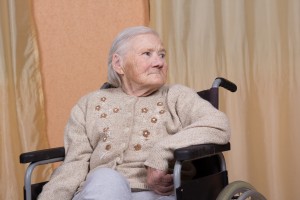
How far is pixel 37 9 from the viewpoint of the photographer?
2.60m

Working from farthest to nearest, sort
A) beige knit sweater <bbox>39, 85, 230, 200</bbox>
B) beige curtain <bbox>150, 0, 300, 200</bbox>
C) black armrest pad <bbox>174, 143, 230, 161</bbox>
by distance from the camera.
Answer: beige curtain <bbox>150, 0, 300, 200</bbox> → beige knit sweater <bbox>39, 85, 230, 200</bbox> → black armrest pad <bbox>174, 143, 230, 161</bbox>

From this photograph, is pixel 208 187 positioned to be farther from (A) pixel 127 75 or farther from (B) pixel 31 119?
(B) pixel 31 119

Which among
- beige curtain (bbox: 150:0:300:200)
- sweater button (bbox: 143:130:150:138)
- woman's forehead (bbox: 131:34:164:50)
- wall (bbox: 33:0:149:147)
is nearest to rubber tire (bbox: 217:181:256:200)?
sweater button (bbox: 143:130:150:138)

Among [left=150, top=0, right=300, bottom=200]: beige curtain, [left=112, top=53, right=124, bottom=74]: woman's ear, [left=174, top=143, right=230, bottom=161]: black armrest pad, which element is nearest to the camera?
[left=174, top=143, right=230, bottom=161]: black armrest pad

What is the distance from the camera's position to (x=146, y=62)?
1706mm

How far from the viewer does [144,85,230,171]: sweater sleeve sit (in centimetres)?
141

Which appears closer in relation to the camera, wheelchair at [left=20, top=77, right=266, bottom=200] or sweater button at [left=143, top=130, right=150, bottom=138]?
wheelchair at [left=20, top=77, right=266, bottom=200]

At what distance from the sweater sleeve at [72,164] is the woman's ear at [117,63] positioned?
0.16m

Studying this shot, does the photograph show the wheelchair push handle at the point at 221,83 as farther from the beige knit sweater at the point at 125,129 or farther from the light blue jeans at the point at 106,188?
the light blue jeans at the point at 106,188

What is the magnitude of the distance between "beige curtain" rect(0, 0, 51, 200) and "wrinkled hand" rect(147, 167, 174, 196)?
1248 mm

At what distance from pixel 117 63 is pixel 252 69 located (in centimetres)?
83

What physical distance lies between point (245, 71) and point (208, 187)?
1.06 metres

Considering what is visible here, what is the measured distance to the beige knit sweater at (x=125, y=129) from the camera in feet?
5.10

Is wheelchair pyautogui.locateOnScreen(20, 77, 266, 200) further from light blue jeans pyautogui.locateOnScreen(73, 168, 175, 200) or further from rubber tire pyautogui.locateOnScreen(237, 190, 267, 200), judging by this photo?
light blue jeans pyautogui.locateOnScreen(73, 168, 175, 200)
